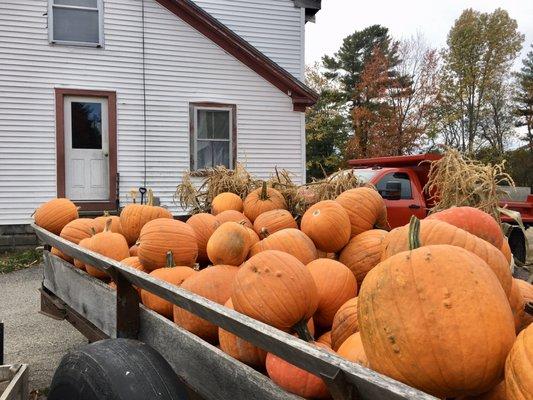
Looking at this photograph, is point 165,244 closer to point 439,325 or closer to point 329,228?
point 329,228

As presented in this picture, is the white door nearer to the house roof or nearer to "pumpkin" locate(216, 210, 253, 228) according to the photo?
the house roof

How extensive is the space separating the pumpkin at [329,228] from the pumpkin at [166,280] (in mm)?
742

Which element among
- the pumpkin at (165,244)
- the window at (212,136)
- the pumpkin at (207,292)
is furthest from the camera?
the window at (212,136)

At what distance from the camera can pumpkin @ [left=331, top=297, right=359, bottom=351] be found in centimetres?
Result: 185

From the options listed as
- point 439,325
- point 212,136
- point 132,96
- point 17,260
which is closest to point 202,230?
point 439,325

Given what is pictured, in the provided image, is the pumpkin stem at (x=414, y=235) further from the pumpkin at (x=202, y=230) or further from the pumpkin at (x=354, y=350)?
the pumpkin at (x=202, y=230)

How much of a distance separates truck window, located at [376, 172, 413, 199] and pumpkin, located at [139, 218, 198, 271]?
566 centimetres

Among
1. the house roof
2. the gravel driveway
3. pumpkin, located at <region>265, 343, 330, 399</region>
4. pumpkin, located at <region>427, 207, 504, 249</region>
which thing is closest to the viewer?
pumpkin, located at <region>265, 343, 330, 399</region>

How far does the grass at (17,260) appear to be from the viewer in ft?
27.8

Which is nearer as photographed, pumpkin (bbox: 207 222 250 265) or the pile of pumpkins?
the pile of pumpkins

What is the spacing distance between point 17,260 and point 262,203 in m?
6.85

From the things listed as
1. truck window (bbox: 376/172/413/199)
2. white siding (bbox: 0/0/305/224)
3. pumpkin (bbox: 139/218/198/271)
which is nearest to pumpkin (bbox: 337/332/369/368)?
pumpkin (bbox: 139/218/198/271)

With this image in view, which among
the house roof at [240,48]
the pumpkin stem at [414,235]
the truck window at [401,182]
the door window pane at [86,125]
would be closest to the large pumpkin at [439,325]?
the pumpkin stem at [414,235]

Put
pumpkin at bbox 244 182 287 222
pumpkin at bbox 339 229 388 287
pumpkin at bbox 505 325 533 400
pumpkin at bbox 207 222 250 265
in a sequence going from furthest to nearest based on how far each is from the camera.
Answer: pumpkin at bbox 244 182 287 222, pumpkin at bbox 207 222 250 265, pumpkin at bbox 339 229 388 287, pumpkin at bbox 505 325 533 400
